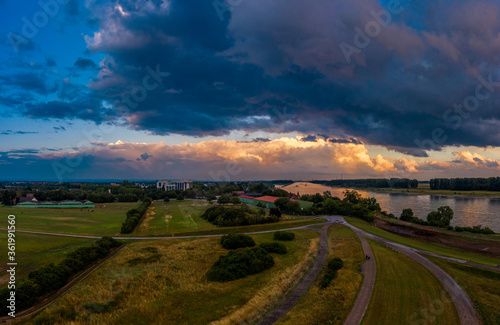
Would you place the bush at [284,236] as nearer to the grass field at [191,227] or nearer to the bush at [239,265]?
Result: the grass field at [191,227]

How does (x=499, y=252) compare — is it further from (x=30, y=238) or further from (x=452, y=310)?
(x=30, y=238)

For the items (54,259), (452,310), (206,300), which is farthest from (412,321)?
(54,259)

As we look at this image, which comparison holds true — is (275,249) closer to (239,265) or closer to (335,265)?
(239,265)

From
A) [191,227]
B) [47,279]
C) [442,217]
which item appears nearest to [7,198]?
[191,227]

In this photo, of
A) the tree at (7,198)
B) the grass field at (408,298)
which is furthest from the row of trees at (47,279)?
the tree at (7,198)

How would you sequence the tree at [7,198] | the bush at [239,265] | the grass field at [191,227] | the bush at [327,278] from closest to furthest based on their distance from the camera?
the bush at [327,278] < the bush at [239,265] < the grass field at [191,227] < the tree at [7,198]

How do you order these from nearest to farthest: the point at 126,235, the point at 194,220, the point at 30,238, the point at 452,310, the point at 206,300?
the point at 452,310
the point at 206,300
the point at 30,238
the point at 126,235
the point at 194,220
